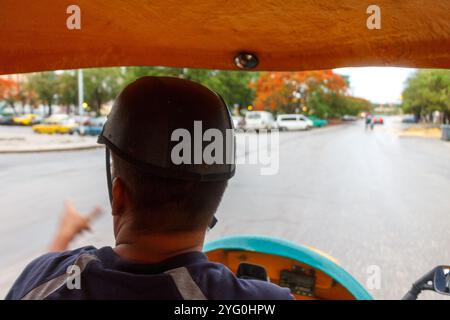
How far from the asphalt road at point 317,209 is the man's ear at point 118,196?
109 centimetres

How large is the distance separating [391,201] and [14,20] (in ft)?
24.1

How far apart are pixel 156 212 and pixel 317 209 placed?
6.39 meters

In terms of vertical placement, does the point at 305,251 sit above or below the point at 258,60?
below

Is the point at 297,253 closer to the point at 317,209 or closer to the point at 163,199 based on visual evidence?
the point at 163,199

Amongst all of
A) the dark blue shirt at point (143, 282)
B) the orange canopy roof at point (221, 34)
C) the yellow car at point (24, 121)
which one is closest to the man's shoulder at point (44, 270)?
the dark blue shirt at point (143, 282)

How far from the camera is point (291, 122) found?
72.1 feet

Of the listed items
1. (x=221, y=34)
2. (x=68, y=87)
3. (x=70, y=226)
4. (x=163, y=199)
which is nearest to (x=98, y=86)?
(x=68, y=87)

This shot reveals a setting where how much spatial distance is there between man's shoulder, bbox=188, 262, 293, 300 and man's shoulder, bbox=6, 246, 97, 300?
27 centimetres

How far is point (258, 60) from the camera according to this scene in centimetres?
181

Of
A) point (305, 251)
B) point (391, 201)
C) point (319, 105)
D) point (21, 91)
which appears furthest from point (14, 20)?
point (21, 91)

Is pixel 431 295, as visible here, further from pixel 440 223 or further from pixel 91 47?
pixel 91 47

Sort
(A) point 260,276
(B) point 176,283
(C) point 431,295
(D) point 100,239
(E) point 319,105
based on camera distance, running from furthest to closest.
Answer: (E) point 319,105
(D) point 100,239
(C) point 431,295
(A) point 260,276
(B) point 176,283
